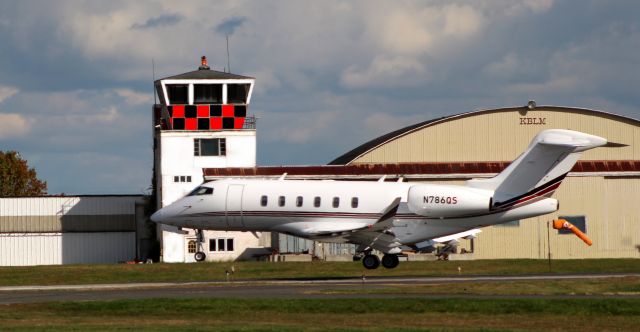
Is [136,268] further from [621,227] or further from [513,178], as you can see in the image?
[621,227]

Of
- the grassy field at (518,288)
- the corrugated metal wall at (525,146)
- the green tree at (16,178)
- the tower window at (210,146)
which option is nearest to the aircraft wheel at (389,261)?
the grassy field at (518,288)

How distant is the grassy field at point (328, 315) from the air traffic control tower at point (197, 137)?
3589 cm

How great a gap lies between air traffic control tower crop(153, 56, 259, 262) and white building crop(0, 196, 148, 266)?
7157mm

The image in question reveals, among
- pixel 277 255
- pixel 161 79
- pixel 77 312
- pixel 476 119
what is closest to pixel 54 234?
pixel 161 79

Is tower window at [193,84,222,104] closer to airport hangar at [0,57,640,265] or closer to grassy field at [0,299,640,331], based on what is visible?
airport hangar at [0,57,640,265]

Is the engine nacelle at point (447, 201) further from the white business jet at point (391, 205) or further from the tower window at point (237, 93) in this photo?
the tower window at point (237, 93)

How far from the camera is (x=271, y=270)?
2322 inches

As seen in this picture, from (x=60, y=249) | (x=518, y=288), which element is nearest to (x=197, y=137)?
(x=60, y=249)

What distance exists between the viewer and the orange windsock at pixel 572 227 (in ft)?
231

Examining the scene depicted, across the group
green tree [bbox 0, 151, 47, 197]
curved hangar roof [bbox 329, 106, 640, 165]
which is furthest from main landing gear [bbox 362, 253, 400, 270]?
green tree [bbox 0, 151, 47, 197]

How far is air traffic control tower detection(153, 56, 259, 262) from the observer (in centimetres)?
7475

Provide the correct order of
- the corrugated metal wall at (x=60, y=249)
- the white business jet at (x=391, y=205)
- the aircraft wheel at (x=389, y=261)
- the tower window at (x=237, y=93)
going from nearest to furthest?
the white business jet at (x=391, y=205) < the aircraft wheel at (x=389, y=261) < the tower window at (x=237, y=93) < the corrugated metal wall at (x=60, y=249)

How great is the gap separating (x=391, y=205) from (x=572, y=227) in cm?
2375

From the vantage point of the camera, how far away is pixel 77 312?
36781mm
